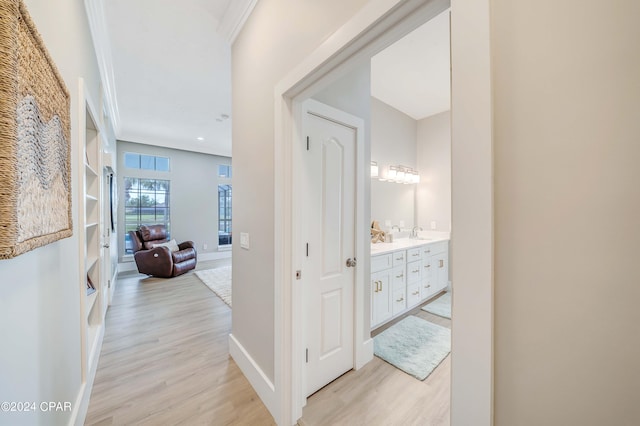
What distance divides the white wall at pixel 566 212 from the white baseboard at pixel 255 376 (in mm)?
1437

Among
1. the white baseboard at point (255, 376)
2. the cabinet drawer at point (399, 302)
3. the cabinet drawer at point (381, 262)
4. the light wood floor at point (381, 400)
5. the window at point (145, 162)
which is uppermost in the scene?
the window at point (145, 162)

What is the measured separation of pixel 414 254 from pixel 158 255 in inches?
184

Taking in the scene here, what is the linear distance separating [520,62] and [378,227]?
9.89 feet

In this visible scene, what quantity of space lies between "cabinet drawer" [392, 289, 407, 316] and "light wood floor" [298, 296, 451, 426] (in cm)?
79

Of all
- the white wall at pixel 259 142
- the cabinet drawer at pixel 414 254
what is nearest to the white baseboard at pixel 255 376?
the white wall at pixel 259 142

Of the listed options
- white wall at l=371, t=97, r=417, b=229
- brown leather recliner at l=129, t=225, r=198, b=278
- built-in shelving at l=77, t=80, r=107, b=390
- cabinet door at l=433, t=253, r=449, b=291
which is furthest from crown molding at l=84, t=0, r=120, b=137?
cabinet door at l=433, t=253, r=449, b=291

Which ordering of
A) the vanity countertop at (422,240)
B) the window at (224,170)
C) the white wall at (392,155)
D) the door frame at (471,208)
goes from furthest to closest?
the window at (224,170) → the white wall at (392,155) → the vanity countertop at (422,240) → the door frame at (471,208)

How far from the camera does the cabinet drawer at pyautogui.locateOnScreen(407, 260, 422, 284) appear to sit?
303cm

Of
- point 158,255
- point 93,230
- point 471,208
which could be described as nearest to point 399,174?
point 471,208

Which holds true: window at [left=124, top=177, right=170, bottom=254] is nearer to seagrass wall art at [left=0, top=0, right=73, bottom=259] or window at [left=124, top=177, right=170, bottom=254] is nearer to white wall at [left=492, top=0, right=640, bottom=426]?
seagrass wall art at [left=0, top=0, right=73, bottom=259]

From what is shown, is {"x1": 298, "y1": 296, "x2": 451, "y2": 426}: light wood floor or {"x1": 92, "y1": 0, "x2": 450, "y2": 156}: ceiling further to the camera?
{"x1": 92, "y1": 0, "x2": 450, "y2": 156}: ceiling

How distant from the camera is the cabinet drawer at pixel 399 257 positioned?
2791mm

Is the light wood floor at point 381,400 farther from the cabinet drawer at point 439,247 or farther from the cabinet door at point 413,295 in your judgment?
the cabinet drawer at point 439,247

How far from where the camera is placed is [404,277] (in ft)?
9.70
